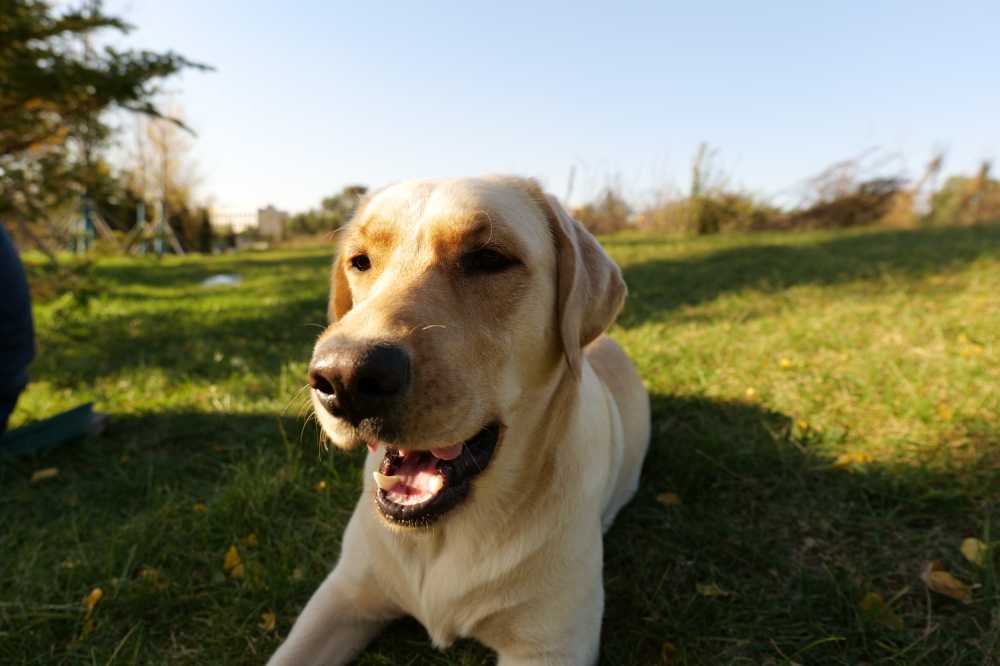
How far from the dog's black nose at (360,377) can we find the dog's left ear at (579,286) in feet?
2.12

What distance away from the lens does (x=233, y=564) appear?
234 centimetres

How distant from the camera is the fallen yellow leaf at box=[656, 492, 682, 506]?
2688 mm

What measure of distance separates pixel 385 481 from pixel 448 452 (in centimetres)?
22

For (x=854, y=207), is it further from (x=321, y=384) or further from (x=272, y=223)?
(x=272, y=223)

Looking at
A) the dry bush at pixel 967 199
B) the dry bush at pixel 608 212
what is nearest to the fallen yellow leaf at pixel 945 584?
the dry bush at pixel 608 212

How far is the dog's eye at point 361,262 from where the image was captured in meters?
1.88

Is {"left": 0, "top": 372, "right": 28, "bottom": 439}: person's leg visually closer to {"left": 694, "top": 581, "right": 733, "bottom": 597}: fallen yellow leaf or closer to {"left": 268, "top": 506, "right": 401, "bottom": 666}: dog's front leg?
{"left": 268, "top": 506, "right": 401, "bottom": 666}: dog's front leg

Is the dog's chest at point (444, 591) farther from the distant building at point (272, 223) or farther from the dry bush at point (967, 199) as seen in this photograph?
the distant building at point (272, 223)

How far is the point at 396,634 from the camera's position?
2.02 metres

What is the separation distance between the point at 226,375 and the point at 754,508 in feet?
13.2

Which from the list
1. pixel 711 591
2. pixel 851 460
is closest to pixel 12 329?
pixel 711 591

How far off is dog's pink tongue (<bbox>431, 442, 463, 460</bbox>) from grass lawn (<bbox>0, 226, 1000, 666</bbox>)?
2.47 feet

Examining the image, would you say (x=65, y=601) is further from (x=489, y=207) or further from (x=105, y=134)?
(x=105, y=134)

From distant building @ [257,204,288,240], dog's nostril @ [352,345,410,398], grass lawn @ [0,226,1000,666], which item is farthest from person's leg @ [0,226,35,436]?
distant building @ [257,204,288,240]
